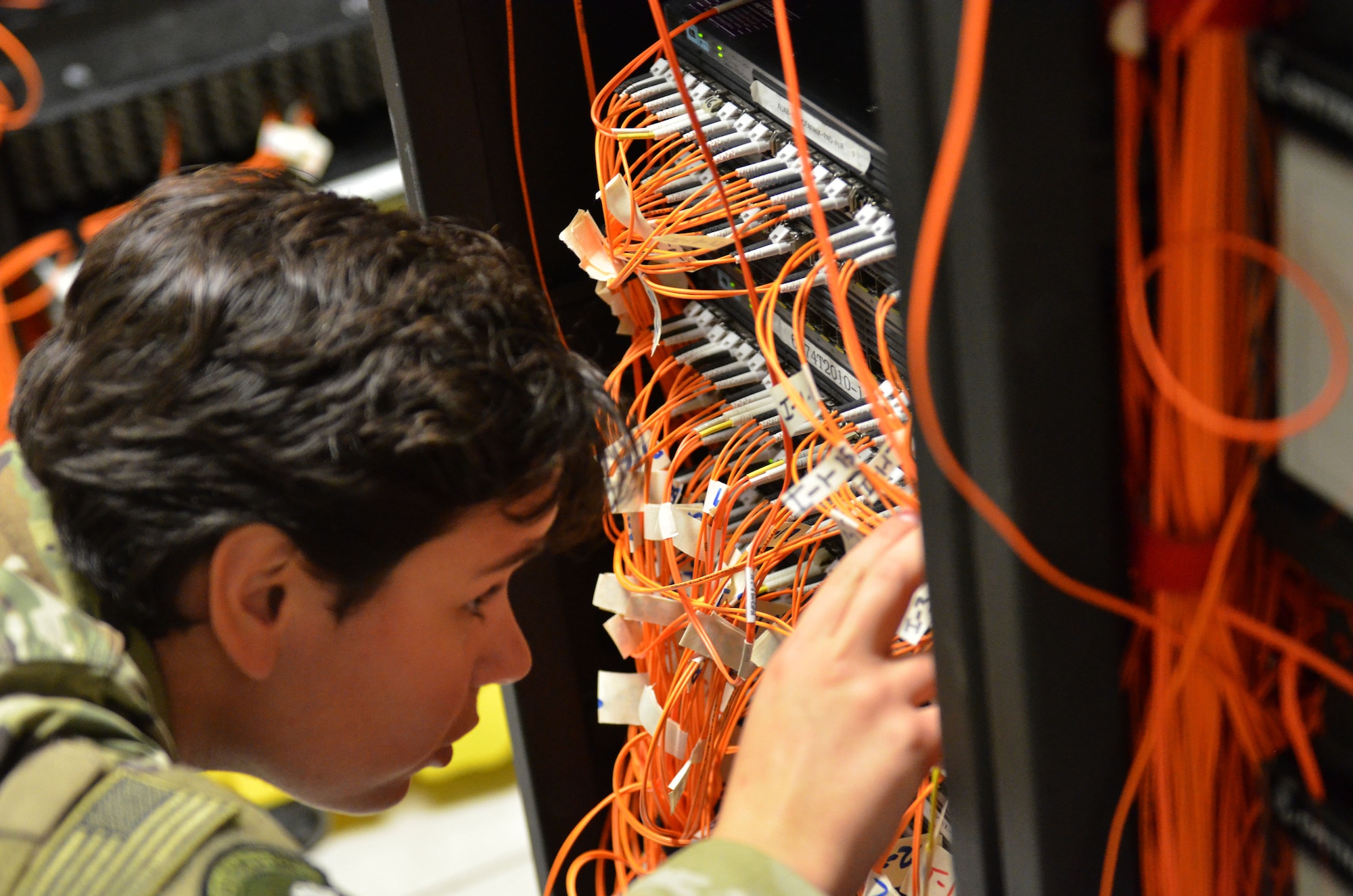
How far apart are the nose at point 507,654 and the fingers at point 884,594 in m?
0.34

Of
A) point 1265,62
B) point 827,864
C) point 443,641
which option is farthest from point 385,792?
point 1265,62

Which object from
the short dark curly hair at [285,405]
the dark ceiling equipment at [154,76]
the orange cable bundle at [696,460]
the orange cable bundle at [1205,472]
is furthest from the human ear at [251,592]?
the dark ceiling equipment at [154,76]

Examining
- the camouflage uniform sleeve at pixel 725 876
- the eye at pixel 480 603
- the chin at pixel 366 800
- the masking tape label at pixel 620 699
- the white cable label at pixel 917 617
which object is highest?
the white cable label at pixel 917 617

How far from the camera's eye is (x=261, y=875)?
0.62 meters

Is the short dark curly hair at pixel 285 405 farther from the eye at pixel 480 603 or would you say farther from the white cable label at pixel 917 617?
the white cable label at pixel 917 617

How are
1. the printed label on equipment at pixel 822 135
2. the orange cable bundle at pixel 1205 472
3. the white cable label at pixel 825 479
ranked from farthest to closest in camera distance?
the printed label on equipment at pixel 822 135 < the white cable label at pixel 825 479 < the orange cable bundle at pixel 1205 472

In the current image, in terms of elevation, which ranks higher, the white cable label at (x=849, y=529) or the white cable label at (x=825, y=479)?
the white cable label at (x=825, y=479)

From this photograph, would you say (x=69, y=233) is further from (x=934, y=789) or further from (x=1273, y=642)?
(x=1273, y=642)

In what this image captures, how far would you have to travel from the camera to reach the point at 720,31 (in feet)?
3.02

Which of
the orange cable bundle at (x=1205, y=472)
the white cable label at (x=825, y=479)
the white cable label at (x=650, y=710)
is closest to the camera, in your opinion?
the orange cable bundle at (x=1205, y=472)

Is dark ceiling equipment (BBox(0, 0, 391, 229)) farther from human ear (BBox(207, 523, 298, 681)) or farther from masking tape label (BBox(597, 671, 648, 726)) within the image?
human ear (BBox(207, 523, 298, 681))

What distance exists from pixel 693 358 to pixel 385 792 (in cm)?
39

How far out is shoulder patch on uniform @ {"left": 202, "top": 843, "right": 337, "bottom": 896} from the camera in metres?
0.61

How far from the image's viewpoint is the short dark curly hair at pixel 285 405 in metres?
0.76
